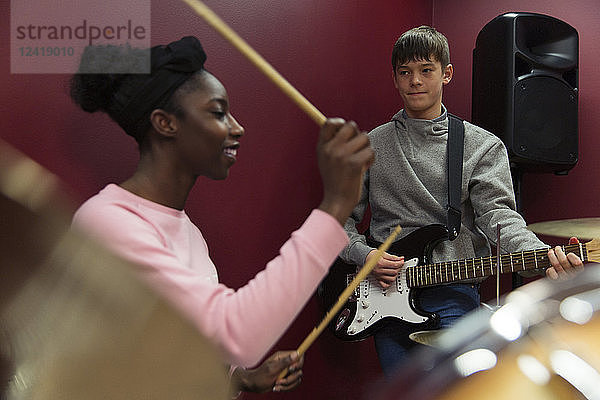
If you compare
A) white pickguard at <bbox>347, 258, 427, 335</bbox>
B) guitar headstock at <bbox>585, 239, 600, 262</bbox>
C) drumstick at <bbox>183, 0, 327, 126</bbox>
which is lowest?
white pickguard at <bbox>347, 258, 427, 335</bbox>

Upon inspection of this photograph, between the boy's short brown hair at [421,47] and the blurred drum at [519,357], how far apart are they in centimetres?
148

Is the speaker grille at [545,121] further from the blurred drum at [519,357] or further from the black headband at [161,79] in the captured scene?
the blurred drum at [519,357]

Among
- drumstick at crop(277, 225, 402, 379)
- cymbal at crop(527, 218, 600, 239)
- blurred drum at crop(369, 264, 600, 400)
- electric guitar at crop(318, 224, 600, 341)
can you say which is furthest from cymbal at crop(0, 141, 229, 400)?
electric guitar at crop(318, 224, 600, 341)

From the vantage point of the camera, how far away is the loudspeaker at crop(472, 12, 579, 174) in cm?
211

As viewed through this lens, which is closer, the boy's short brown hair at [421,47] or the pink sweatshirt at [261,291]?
the pink sweatshirt at [261,291]

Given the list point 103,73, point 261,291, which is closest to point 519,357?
point 261,291

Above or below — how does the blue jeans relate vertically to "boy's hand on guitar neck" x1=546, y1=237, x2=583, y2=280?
below

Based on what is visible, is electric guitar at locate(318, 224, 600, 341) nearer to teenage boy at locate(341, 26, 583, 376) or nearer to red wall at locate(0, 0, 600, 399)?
teenage boy at locate(341, 26, 583, 376)

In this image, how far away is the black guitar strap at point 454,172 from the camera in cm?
171

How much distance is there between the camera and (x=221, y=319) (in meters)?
0.74

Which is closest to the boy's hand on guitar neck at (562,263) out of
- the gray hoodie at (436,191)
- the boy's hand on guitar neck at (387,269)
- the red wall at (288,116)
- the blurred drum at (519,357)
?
the gray hoodie at (436,191)

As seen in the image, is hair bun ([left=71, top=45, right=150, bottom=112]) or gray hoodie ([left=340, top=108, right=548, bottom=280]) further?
gray hoodie ([left=340, top=108, right=548, bottom=280])

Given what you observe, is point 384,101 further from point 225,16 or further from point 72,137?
point 72,137

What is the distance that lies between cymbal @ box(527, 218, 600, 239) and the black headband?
1.84 feet
